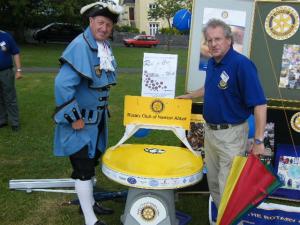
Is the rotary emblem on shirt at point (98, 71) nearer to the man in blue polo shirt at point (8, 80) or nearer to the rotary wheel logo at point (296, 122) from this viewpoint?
the rotary wheel logo at point (296, 122)

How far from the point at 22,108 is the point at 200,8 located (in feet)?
16.9

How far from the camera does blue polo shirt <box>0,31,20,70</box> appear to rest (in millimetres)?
5930

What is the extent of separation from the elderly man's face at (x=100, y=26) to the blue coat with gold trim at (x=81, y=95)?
43 millimetres

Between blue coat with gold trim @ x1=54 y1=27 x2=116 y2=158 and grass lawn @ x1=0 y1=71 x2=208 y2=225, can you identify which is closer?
blue coat with gold trim @ x1=54 y1=27 x2=116 y2=158

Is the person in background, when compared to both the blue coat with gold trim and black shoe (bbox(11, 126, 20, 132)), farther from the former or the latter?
black shoe (bbox(11, 126, 20, 132))

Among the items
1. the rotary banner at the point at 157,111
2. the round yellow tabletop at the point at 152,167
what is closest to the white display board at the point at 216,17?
the rotary banner at the point at 157,111

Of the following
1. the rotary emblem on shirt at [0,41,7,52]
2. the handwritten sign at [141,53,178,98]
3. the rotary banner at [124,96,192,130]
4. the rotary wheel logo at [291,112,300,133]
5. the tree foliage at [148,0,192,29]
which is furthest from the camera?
the tree foliage at [148,0,192,29]

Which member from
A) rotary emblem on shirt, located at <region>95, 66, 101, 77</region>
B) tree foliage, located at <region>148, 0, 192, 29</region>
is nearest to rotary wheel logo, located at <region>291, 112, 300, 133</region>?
rotary emblem on shirt, located at <region>95, 66, 101, 77</region>

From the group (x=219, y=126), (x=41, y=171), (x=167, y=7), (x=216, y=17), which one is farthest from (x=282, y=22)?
(x=167, y=7)

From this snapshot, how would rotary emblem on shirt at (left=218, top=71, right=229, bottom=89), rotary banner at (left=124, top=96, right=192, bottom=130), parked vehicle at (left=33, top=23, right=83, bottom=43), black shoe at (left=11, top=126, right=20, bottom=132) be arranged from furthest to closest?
parked vehicle at (left=33, top=23, right=83, bottom=43) → black shoe at (left=11, top=126, right=20, bottom=132) → rotary banner at (left=124, top=96, right=192, bottom=130) → rotary emblem on shirt at (left=218, top=71, right=229, bottom=89)

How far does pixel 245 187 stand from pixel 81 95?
141cm

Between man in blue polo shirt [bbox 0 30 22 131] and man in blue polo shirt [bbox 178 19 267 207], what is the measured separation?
3.98 m

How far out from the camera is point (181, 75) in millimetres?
13586

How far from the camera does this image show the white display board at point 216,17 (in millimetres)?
3762
